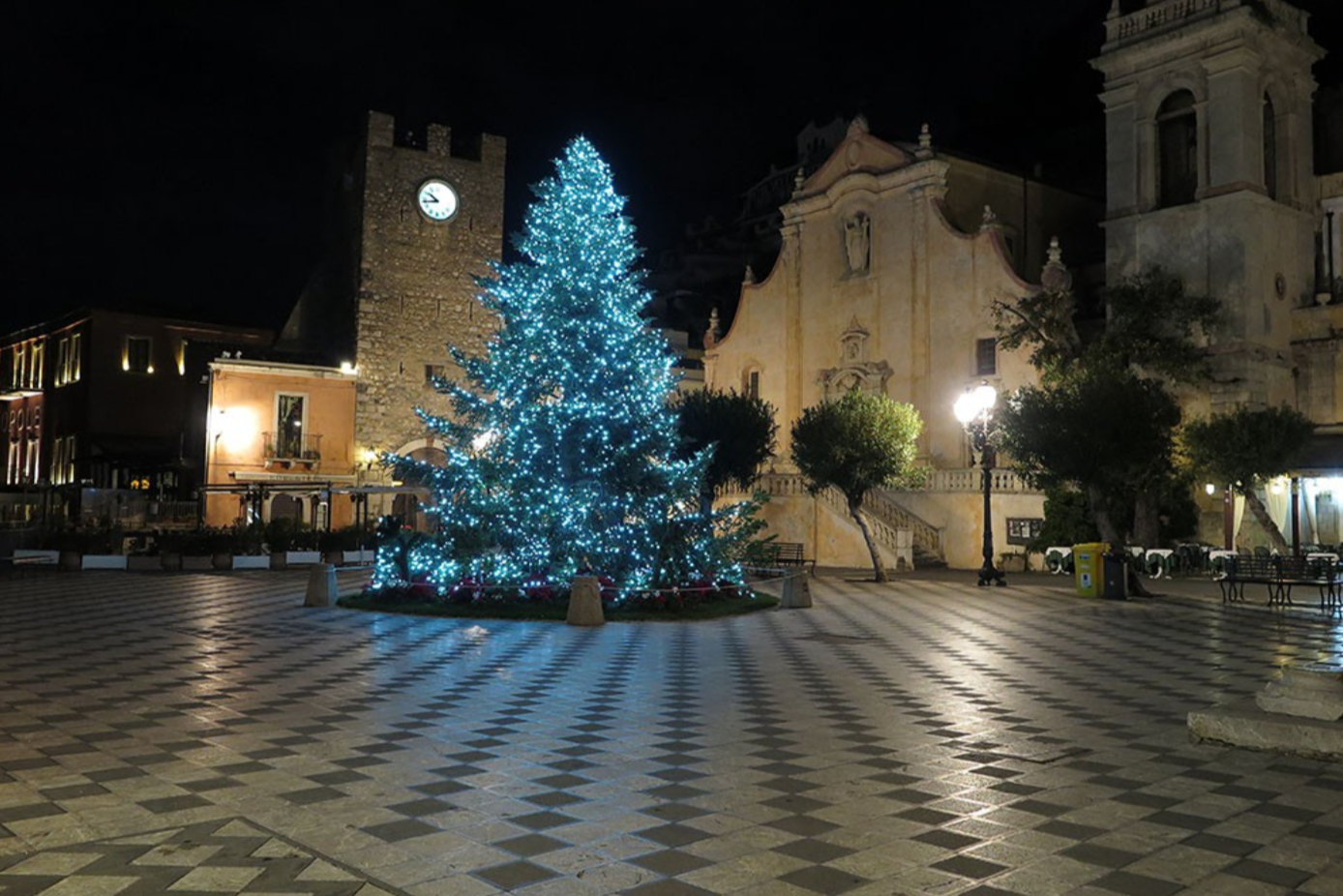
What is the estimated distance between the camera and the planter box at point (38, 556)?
3005cm

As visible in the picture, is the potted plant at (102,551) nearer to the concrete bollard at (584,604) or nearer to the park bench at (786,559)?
the park bench at (786,559)

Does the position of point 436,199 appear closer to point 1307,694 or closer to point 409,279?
point 409,279

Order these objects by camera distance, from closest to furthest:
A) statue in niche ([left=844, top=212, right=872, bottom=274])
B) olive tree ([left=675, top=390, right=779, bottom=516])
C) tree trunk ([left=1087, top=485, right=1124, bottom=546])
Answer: tree trunk ([left=1087, top=485, right=1124, bottom=546]), olive tree ([left=675, top=390, right=779, bottom=516]), statue in niche ([left=844, top=212, right=872, bottom=274])

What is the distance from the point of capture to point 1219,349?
31344mm

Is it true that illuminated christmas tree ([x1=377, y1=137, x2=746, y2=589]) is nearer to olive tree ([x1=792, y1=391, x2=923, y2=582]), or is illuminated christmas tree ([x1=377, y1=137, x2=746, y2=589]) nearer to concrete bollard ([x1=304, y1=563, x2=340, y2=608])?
concrete bollard ([x1=304, y1=563, x2=340, y2=608])

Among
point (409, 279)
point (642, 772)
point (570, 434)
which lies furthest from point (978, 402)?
point (409, 279)

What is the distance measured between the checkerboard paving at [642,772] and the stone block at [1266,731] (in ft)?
0.53

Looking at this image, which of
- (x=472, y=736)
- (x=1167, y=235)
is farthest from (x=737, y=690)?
(x=1167, y=235)

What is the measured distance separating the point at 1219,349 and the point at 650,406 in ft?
64.3

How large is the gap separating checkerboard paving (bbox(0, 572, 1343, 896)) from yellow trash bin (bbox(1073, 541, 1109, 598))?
8.62m

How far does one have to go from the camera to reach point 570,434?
2056 cm

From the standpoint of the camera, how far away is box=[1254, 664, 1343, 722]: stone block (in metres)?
8.38

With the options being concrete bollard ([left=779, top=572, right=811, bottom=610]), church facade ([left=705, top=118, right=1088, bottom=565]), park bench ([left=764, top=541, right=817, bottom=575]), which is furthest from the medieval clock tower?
concrete bollard ([left=779, top=572, right=811, bottom=610])

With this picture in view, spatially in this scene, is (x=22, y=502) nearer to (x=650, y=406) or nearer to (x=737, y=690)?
(x=650, y=406)
